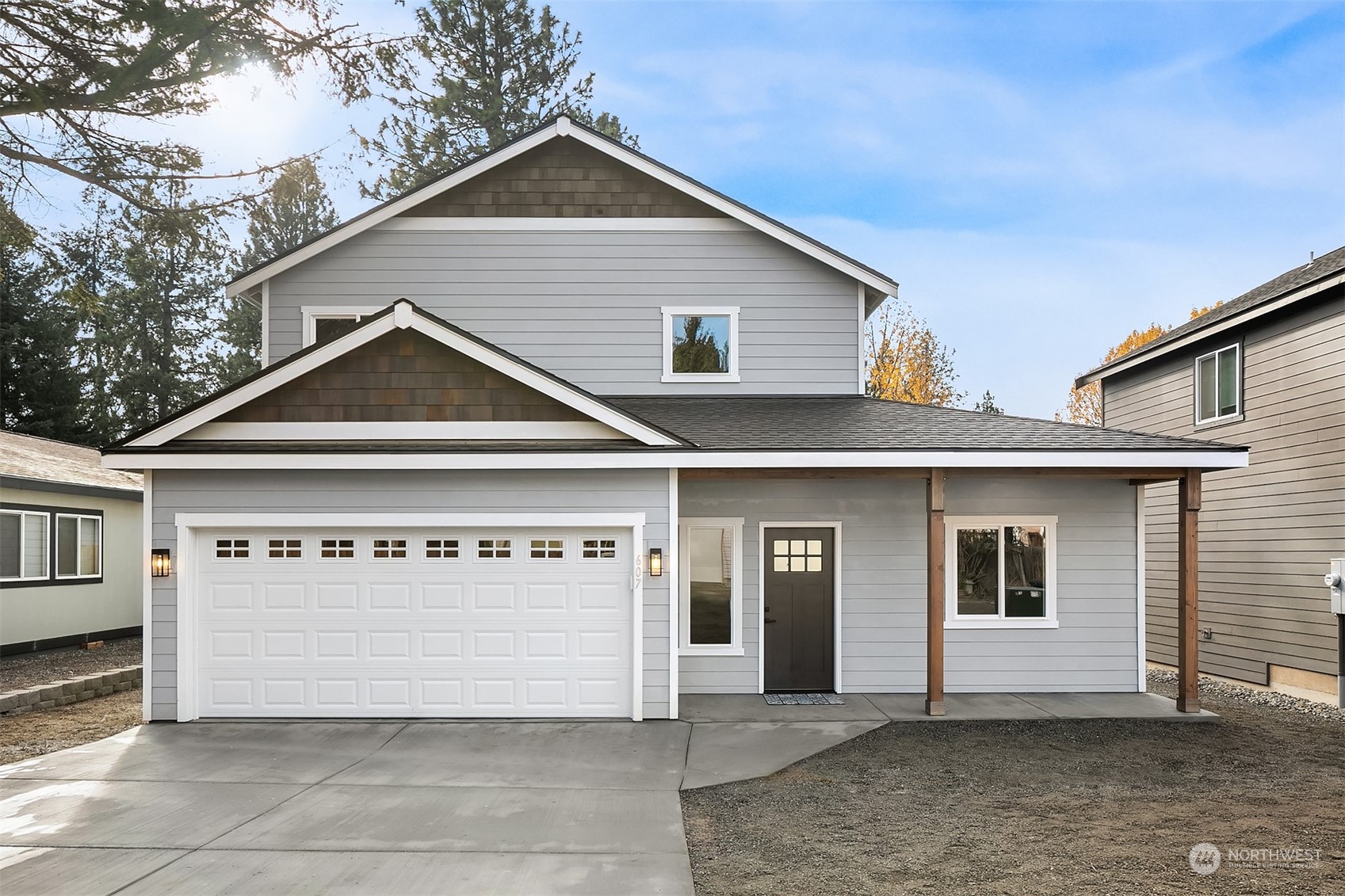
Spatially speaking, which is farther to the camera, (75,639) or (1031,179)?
(1031,179)

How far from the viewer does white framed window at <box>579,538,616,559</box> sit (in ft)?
32.8

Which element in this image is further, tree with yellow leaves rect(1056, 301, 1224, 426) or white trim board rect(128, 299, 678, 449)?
tree with yellow leaves rect(1056, 301, 1224, 426)

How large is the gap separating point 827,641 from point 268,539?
684 centimetres

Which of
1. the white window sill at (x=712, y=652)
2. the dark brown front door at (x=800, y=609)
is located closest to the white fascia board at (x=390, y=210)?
the dark brown front door at (x=800, y=609)

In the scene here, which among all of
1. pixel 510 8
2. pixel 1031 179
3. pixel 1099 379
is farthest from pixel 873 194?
pixel 1099 379

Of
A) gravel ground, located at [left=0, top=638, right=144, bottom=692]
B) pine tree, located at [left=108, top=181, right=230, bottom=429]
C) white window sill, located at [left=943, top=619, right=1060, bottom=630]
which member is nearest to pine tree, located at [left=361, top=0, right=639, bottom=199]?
pine tree, located at [left=108, top=181, right=230, bottom=429]

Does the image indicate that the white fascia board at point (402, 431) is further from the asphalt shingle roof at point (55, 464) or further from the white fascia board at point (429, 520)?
the asphalt shingle roof at point (55, 464)

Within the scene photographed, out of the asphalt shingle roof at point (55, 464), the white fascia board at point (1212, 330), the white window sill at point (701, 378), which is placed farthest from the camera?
the asphalt shingle roof at point (55, 464)

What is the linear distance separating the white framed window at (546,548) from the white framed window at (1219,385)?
1034cm

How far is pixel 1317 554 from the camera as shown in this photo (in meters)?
11.6

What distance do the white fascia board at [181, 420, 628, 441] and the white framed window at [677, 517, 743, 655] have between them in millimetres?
2303

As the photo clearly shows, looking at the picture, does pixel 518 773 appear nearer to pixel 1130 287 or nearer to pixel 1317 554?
pixel 1317 554

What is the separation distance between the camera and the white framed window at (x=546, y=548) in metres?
10.0

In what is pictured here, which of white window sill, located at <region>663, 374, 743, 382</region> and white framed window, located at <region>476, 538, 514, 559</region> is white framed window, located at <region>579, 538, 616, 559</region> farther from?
white window sill, located at <region>663, 374, 743, 382</region>
